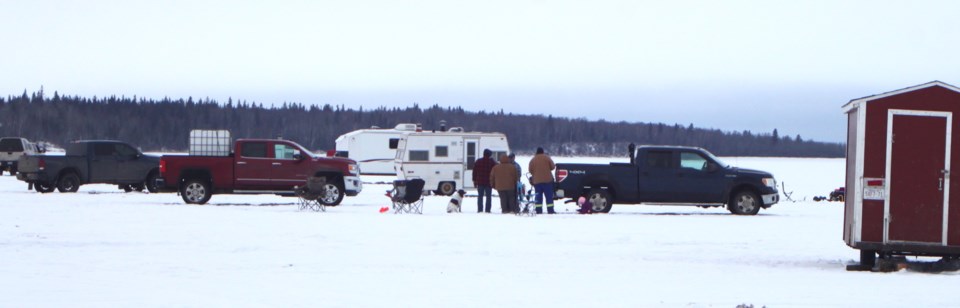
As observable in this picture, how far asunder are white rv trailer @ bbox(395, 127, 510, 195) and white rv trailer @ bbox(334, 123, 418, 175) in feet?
28.8

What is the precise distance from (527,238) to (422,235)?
151cm

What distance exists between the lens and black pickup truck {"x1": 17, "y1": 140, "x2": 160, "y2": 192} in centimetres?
3078

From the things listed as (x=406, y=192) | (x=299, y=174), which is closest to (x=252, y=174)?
(x=299, y=174)

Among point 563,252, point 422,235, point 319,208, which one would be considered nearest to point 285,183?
point 319,208

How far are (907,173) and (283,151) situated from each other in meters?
16.1

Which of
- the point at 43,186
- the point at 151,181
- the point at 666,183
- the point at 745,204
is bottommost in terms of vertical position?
the point at 43,186

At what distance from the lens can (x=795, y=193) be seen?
1572 inches

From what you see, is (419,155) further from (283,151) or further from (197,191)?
(197,191)

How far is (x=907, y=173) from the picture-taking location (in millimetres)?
13312

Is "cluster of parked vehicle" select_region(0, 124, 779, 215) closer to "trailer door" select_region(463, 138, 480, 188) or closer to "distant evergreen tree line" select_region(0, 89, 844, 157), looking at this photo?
"trailer door" select_region(463, 138, 480, 188)

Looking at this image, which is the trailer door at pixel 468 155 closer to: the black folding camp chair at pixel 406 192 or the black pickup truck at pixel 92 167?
the black pickup truck at pixel 92 167

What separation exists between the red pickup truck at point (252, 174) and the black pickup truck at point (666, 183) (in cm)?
493

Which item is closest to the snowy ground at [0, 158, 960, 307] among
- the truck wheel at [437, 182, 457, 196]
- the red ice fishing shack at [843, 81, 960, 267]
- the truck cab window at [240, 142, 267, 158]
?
the red ice fishing shack at [843, 81, 960, 267]

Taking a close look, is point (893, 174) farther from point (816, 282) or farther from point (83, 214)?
point (83, 214)
